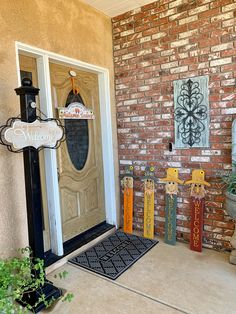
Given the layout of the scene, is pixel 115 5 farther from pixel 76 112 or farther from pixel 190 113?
pixel 190 113

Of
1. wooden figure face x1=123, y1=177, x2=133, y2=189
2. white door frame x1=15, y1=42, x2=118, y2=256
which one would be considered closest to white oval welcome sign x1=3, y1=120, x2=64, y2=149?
white door frame x1=15, y1=42, x2=118, y2=256

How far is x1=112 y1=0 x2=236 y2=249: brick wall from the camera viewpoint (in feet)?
8.16

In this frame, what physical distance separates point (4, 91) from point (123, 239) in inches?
82.5

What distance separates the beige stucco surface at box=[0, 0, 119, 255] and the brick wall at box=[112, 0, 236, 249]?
2.51 feet

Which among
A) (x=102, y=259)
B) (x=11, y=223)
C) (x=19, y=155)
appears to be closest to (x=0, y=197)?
(x=11, y=223)

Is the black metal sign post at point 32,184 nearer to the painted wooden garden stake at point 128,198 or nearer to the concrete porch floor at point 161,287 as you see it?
the concrete porch floor at point 161,287

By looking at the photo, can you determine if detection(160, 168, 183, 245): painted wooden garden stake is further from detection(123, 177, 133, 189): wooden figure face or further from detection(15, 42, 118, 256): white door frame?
detection(15, 42, 118, 256): white door frame

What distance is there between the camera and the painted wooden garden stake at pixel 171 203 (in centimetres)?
286

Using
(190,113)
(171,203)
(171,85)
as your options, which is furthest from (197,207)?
(171,85)

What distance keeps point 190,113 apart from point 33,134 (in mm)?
1693

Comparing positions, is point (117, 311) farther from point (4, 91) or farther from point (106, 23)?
point (106, 23)

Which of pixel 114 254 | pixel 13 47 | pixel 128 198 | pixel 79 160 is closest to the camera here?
pixel 13 47

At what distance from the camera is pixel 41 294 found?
75.2 inches

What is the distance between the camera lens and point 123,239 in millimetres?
3025
